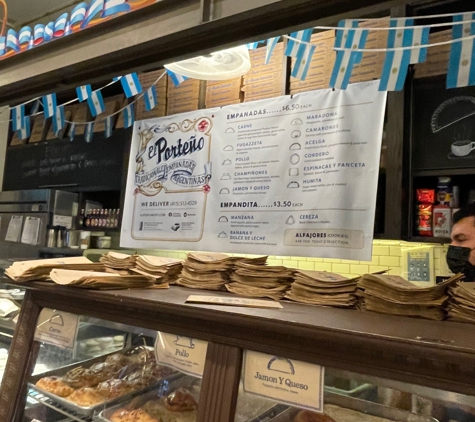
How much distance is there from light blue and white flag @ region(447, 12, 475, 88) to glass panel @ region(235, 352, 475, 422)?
1.12m

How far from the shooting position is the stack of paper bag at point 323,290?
122 cm

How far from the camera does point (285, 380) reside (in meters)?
1.01

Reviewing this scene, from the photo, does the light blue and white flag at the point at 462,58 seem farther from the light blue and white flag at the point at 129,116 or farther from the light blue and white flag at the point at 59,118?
the light blue and white flag at the point at 59,118

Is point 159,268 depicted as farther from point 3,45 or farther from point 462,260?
point 3,45

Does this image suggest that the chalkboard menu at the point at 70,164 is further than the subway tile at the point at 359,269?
Yes

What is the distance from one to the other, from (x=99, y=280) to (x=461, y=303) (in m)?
1.08

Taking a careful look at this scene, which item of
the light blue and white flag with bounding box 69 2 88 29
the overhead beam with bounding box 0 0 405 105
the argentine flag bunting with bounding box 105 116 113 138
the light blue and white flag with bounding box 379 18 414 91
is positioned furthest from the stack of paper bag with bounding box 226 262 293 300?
the argentine flag bunting with bounding box 105 116 113 138

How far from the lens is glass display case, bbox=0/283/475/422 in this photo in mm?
878

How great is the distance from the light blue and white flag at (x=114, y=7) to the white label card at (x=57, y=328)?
105 cm

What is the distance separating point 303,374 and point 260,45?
2.38 meters

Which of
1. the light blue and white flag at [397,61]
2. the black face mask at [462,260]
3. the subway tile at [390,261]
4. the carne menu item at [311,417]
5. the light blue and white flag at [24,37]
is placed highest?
the light blue and white flag at [24,37]

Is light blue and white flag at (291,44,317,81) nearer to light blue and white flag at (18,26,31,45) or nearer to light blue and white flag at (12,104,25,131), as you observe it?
light blue and white flag at (18,26,31,45)

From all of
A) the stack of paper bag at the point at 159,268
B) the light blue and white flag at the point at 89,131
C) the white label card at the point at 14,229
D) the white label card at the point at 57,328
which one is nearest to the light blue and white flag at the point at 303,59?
the stack of paper bag at the point at 159,268

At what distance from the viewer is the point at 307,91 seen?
259cm
